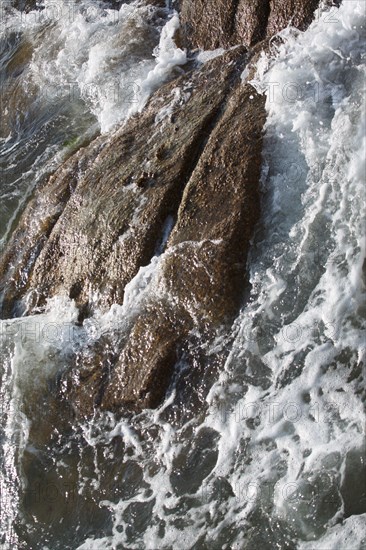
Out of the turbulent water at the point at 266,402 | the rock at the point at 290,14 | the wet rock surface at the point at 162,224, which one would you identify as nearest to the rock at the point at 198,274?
the wet rock surface at the point at 162,224

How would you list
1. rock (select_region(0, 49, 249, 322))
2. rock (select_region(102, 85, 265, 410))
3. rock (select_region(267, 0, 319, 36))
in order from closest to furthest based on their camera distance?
rock (select_region(102, 85, 265, 410)), rock (select_region(0, 49, 249, 322)), rock (select_region(267, 0, 319, 36))

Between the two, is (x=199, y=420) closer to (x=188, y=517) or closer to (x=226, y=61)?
(x=188, y=517)

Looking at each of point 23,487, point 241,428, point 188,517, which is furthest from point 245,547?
point 23,487

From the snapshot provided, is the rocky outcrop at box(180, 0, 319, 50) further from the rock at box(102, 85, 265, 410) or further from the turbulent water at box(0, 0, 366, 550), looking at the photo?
the rock at box(102, 85, 265, 410)

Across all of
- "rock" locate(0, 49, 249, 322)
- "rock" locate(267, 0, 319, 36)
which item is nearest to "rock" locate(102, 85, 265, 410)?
"rock" locate(0, 49, 249, 322)

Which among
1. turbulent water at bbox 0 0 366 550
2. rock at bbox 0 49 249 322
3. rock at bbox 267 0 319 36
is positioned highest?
rock at bbox 267 0 319 36

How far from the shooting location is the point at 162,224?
6.61 meters

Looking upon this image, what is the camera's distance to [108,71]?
8.99 m

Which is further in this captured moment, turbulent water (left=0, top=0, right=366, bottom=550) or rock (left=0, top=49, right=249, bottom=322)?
rock (left=0, top=49, right=249, bottom=322)

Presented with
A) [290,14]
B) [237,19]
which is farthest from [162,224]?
[237,19]

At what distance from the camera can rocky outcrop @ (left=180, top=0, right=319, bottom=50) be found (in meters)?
7.41

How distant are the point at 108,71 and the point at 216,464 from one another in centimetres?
525

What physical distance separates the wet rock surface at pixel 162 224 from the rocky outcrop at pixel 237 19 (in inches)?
0.5

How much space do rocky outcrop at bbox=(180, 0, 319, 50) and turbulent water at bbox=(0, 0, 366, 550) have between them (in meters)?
0.24
